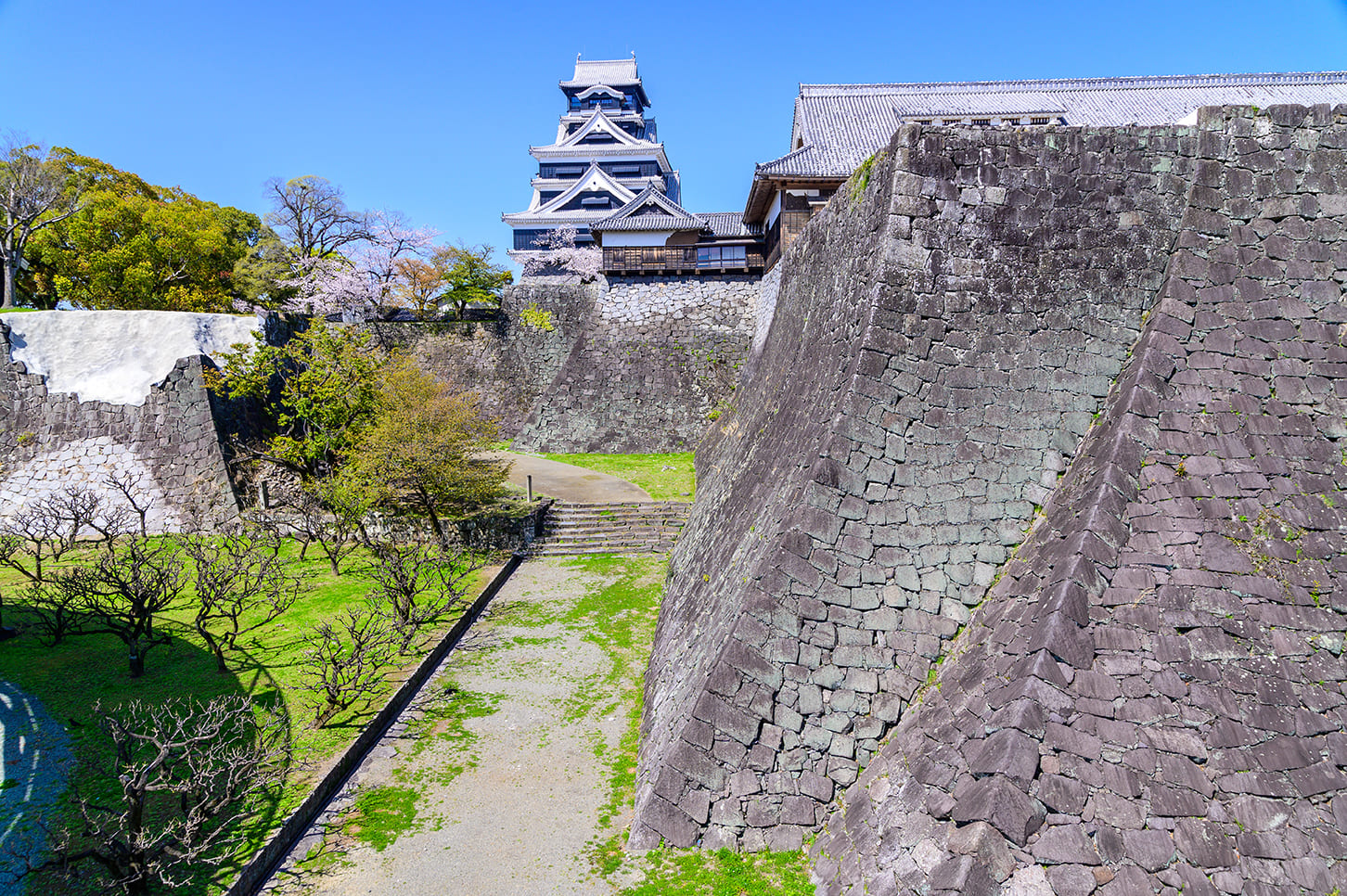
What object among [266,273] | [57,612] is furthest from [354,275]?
[57,612]

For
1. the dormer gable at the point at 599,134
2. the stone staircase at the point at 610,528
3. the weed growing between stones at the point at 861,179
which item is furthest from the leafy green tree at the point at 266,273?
the dormer gable at the point at 599,134

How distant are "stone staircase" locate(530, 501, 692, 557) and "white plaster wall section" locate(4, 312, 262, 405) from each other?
10440mm

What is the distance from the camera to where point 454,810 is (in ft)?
24.7

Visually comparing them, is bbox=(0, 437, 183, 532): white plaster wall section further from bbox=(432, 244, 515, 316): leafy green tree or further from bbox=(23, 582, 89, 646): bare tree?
bbox=(432, 244, 515, 316): leafy green tree

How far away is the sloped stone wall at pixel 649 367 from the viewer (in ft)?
82.7

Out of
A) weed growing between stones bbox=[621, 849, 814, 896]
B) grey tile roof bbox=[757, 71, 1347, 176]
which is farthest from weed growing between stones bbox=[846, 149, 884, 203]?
grey tile roof bbox=[757, 71, 1347, 176]

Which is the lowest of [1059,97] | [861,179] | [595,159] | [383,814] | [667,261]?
[383,814]

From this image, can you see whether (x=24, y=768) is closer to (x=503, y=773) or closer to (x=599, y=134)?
(x=503, y=773)

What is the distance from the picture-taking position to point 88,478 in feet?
57.4

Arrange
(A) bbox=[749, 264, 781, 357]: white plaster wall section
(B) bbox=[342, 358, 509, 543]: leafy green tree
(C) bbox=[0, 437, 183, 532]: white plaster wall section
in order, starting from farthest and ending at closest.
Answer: (A) bbox=[749, 264, 781, 357]: white plaster wall section, (C) bbox=[0, 437, 183, 532]: white plaster wall section, (B) bbox=[342, 358, 509, 543]: leafy green tree

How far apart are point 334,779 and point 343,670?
6.34 feet

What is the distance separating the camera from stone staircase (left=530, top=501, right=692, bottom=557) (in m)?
16.9

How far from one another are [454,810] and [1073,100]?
91.5ft

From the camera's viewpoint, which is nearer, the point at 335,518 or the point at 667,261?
the point at 335,518
